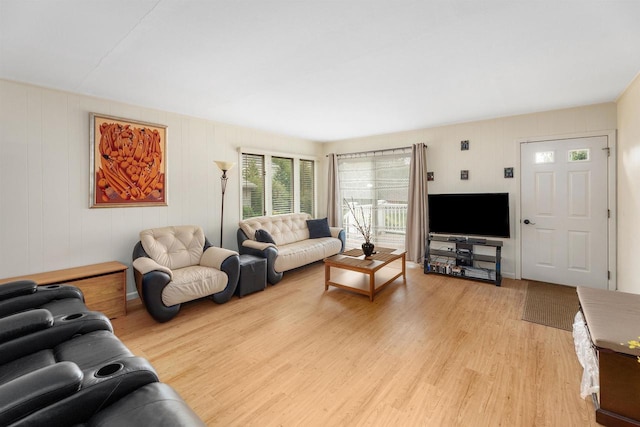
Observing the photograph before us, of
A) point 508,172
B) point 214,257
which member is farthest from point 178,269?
point 508,172

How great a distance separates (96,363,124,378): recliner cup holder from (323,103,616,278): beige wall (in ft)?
15.9

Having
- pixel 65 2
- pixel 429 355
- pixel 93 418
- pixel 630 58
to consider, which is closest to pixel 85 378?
pixel 93 418

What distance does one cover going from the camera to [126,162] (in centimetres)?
352

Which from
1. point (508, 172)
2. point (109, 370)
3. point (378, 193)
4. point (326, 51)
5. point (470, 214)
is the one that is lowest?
point (109, 370)

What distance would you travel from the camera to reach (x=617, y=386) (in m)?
1.65

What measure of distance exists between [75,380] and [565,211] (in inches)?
204

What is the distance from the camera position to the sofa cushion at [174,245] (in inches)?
136

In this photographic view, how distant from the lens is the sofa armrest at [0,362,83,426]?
0.89 meters

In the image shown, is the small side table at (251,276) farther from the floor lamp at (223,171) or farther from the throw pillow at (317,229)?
the throw pillow at (317,229)

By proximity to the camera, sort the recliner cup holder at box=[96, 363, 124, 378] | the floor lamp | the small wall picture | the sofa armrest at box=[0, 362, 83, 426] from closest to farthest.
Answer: the sofa armrest at box=[0, 362, 83, 426] → the recliner cup holder at box=[96, 363, 124, 378] → the floor lamp → the small wall picture

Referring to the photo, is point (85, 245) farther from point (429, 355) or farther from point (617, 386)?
point (617, 386)

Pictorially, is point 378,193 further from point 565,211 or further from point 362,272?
point 565,211

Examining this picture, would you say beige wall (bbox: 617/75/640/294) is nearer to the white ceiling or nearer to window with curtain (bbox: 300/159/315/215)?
the white ceiling

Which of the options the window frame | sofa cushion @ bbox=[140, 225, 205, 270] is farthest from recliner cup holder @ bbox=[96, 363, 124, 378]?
the window frame
